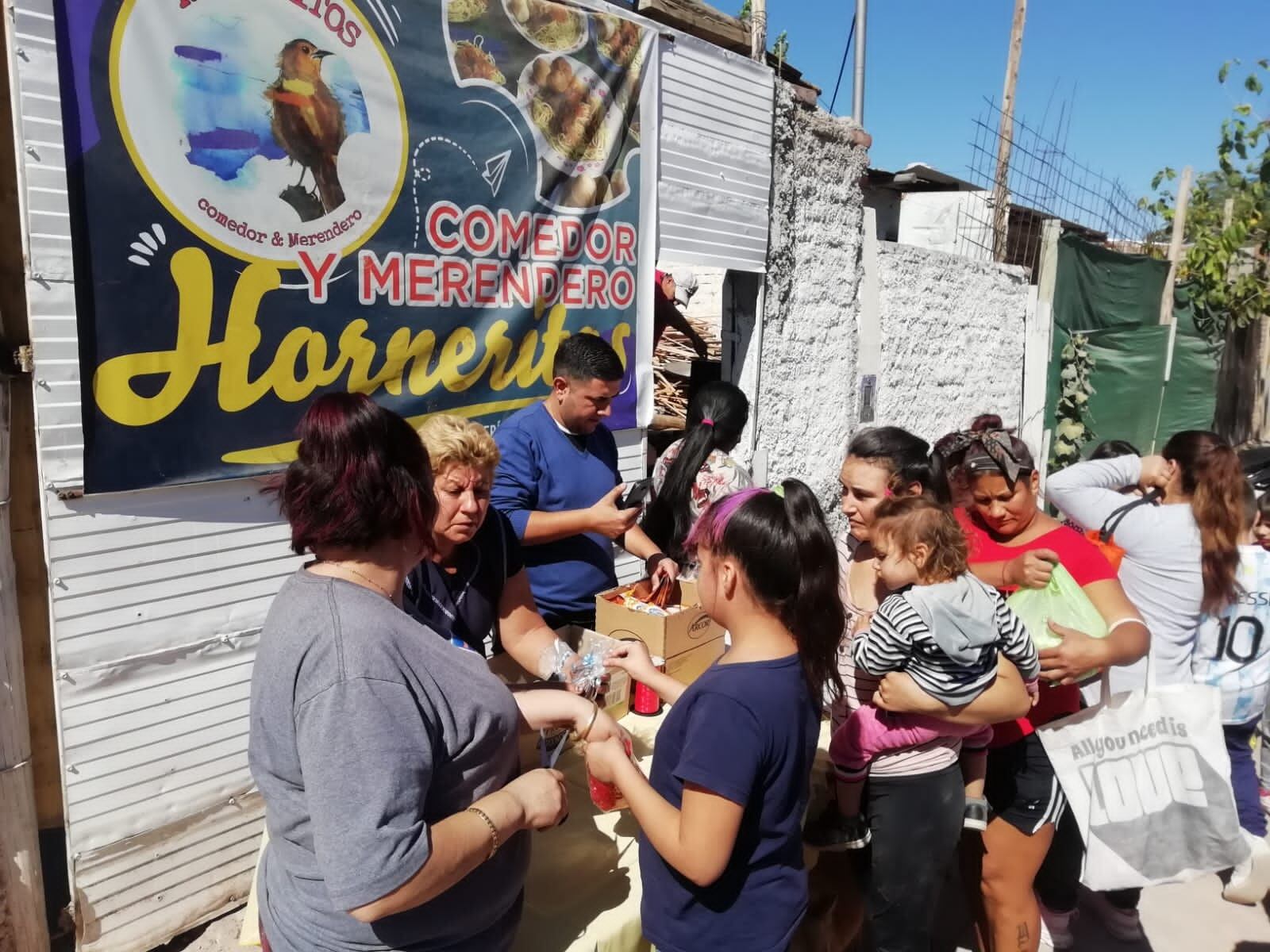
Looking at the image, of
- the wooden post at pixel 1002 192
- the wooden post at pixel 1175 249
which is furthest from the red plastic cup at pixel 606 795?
the wooden post at pixel 1175 249

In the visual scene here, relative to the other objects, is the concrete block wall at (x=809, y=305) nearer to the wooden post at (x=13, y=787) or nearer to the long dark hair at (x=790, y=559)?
the long dark hair at (x=790, y=559)

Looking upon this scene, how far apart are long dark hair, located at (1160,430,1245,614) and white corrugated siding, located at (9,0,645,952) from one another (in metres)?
3.20

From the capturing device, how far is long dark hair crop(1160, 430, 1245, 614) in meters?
2.92

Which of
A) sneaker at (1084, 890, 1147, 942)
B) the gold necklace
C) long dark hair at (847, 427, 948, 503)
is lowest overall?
sneaker at (1084, 890, 1147, 942)

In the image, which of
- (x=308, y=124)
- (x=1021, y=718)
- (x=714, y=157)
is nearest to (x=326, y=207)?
(x=308, y=124)

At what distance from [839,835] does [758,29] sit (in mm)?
4574

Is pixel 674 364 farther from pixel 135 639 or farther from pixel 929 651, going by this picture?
pixel 929 651

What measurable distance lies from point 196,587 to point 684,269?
4.58 metres

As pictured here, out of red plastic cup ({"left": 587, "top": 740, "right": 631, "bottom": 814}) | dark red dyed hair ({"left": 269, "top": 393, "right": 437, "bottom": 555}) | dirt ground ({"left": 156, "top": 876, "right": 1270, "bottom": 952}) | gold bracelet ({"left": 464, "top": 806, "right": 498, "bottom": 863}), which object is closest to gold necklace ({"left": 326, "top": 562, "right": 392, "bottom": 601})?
dark red dyed hair ({"left": 269, "top": 393, "right": 437, "bottom": 555})

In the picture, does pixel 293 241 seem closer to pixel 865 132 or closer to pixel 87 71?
pixel 87 71

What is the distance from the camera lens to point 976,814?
8.01 feet

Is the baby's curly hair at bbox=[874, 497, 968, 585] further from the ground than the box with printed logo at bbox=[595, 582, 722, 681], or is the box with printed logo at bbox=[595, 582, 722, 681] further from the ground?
the baby's curly hair at bbox=[874, 497, 968, 585]

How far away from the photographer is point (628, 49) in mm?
4164

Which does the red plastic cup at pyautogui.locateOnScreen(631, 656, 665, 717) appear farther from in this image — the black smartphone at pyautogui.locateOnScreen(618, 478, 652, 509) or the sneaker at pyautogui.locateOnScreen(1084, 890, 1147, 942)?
the sneaker at pyautogui.locateOnScreen(1084, 890, 1147, 942)
